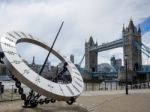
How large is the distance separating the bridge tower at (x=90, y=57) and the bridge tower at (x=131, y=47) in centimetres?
2390

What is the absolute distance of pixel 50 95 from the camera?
820 centimetres

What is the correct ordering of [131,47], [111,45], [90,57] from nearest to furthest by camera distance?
[131,47], [111,45], [90,57]

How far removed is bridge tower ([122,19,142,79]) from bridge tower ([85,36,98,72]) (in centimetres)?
2390

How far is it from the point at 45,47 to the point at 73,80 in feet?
7.43

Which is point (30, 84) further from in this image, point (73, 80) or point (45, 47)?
point (45, 47)

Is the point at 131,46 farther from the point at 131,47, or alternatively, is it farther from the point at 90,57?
the point at 90,57

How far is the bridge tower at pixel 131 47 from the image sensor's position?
3752 inches

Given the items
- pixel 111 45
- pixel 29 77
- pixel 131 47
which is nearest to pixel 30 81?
pixel 29 77

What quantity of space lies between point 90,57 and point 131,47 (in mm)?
31370

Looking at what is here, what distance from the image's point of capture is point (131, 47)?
97.7 metres

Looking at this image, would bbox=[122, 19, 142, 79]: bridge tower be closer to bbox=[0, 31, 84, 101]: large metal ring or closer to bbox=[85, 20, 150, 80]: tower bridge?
bbox=[85, 20, 150, 80]: tower bridge

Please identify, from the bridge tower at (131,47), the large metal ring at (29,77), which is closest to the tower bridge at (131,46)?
the bridge tower at (131,47)

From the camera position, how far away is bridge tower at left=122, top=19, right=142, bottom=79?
3752 inches

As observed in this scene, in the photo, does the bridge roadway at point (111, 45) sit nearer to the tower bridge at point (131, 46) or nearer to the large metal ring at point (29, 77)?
the tower bridge at point (131, 46)
